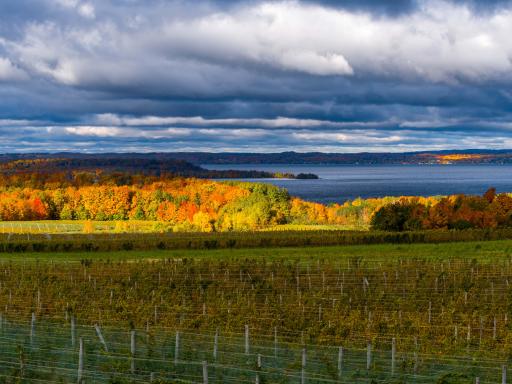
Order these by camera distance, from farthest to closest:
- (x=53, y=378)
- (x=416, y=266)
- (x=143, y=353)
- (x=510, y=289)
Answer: (x=416, y=266) < (x=510, y=289) < (x=143, y=353) < (x=53, y=378)

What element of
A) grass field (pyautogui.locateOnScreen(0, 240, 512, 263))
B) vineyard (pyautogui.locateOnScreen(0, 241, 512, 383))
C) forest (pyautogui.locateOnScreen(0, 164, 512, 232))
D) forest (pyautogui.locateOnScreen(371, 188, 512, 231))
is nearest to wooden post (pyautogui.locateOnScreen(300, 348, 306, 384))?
vineyard (pyautogui.locateOnScreen(0, 241, 512, 383))

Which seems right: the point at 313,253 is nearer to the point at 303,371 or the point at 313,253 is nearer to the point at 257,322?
the point at 257,322

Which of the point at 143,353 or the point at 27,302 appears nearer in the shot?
the point at 143,353

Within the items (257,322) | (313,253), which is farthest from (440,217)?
(257,322)

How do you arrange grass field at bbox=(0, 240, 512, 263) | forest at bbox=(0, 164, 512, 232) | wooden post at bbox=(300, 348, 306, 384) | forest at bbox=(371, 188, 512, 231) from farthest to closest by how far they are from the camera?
forest at bbox=(0, 164, 512, 232) < forest at bbox=(371, 188, 512, 231) < grass field at bbox=(0, 240, 512, 263) < wooden post at bbox=(300, 348, 306, 384)

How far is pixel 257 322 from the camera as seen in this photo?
83.5 feet

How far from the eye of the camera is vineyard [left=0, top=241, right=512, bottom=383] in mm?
16422

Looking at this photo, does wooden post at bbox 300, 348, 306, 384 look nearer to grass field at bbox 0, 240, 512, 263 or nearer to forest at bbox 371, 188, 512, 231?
grass field at bbox 0, 240, 512, 263

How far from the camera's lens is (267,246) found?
209 ft

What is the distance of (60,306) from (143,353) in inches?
480

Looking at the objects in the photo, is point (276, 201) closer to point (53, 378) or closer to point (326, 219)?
point (326, 219)

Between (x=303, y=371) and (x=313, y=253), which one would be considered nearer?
(x=303, y=371)

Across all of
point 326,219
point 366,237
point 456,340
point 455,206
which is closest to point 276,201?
point 326,219

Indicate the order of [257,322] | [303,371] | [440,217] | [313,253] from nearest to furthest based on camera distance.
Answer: [303,371] < [257,322] < [313,253] < [440,217]
